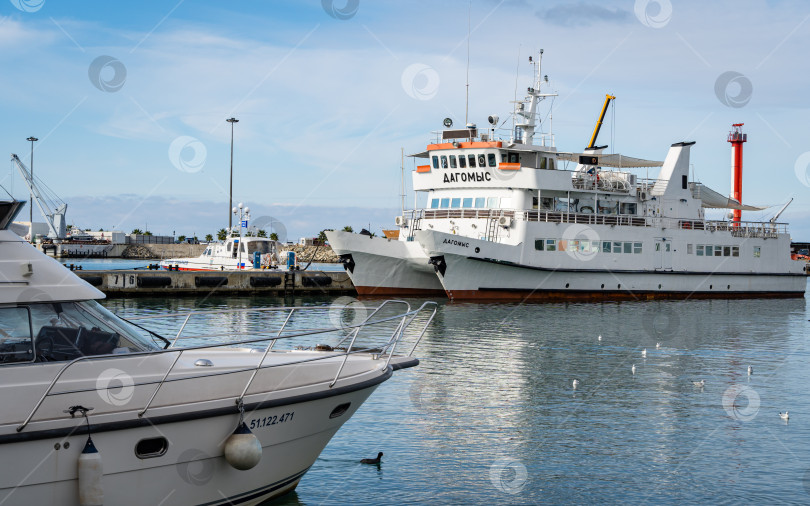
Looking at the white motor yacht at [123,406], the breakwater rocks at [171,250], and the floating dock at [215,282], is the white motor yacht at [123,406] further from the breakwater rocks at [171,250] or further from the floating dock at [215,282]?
the breakwater rocks at [171,250]

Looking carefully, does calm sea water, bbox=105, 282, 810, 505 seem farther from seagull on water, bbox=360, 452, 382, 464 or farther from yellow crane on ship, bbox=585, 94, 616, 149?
yellow crane on ship, bbox=585, 94, 616, 149

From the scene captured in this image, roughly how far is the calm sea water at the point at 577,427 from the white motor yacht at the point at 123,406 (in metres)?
1.70

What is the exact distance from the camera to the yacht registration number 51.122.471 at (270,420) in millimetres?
8383

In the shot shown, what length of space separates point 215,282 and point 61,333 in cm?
3319

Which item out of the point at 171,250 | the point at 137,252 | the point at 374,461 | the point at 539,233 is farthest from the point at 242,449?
the point at 171,250

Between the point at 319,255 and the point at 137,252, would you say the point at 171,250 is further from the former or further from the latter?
the point at 319,255

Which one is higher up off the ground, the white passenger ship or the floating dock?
the white passenger ship

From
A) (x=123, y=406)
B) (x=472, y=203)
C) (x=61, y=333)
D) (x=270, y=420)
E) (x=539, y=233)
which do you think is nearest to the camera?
(x=123, y=406)

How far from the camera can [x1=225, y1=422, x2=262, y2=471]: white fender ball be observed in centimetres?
804

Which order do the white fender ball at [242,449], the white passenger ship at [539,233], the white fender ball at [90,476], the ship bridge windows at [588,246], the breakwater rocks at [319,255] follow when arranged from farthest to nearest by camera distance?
the breakwater rocks at [319,255] → the ship bridge windows at [588,246] → the white passenger ship at [539,233] → the white fender ball at [242,449] → the white fender ball at [90,476]

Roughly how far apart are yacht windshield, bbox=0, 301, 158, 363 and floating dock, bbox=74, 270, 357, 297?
30.7m

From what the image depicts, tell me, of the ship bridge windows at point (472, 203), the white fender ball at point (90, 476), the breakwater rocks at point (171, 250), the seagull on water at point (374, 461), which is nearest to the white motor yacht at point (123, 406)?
the white fender ball at point (90, 476)

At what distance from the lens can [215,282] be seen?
132 ft

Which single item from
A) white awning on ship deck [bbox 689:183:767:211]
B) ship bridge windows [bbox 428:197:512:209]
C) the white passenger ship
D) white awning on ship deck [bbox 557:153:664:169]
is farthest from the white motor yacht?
white awning on ship deck [bbox 689:183:767:211]
